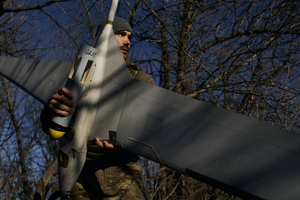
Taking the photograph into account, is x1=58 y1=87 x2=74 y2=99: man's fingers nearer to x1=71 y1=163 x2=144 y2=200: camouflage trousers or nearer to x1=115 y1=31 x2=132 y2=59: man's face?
x1=71 y1=163 x2=144 y2=200: camouflage trousers

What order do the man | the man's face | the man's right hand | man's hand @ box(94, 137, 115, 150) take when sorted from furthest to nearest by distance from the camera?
1. the man's face
2. the man
3. man's hand @ box(94, 137, 115, 150)
4. the man's right hand

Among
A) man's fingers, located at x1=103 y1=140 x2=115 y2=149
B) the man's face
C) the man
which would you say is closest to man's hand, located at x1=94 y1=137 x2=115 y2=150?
man's fingers, located at x1=103 y1=140 x2=115 y2=149

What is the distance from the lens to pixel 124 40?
319 cm

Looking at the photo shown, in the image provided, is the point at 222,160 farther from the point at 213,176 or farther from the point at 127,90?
the point at 127,90

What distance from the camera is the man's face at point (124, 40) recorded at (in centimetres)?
307

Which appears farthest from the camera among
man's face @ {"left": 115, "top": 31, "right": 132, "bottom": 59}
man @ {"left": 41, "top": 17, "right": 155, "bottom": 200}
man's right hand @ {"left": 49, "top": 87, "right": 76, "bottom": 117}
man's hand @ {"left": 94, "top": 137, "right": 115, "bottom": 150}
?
man's face @ {"left": 115, "top": 31, "right": 132, "bottom": 59}

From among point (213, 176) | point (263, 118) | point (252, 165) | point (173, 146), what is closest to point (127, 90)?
point (173, 146)

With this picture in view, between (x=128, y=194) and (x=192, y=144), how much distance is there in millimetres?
939

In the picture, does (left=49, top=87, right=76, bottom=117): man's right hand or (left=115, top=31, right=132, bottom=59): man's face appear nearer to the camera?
(left=49, top=87, right=76, bottom=117): man's right hand

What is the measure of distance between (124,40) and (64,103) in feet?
4.09

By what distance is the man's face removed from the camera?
10.1ft

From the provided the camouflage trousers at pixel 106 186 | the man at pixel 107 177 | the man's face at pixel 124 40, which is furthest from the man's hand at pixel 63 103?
the man's face at pixel 124 40

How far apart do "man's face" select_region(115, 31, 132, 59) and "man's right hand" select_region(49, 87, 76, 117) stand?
1024 millimetres

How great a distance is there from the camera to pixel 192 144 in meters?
2.21
